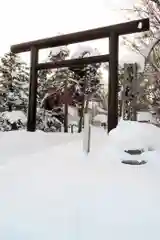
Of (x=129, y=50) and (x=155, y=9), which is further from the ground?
(x=155, y=9)

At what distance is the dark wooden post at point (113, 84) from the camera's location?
6828mm

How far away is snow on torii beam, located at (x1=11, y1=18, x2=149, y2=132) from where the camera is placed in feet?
22.1

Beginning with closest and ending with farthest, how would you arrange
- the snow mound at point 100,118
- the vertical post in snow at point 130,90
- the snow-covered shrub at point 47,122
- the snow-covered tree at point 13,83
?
1. the vertical post in snow at point 130,90
2. the snow-covered shrub at point 47,122
3. the snow-covered tree at point 13,83
4. the snow mound at point 100,118

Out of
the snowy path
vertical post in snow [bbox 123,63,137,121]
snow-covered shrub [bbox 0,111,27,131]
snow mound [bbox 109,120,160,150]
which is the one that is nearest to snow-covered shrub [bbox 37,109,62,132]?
snow-covered shrub [bbox 0,111,27,131]

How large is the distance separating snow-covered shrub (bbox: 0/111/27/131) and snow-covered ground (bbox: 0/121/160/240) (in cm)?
968

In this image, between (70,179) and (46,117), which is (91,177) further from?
(46,117)

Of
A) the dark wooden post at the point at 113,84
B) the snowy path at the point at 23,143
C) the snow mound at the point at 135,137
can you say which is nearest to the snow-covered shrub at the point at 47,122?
the snowy path at the point at 23,143

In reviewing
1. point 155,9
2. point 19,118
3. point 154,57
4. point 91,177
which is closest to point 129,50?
point 154,57

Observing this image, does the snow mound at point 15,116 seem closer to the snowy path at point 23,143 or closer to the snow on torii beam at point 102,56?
the snow on torii beam at point 102,56

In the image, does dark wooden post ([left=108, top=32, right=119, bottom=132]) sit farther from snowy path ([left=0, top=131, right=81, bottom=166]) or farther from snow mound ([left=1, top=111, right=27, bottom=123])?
snow mound ([left=1, top=111, right=27, bottom=123])

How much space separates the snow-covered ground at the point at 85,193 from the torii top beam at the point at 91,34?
2864 mm

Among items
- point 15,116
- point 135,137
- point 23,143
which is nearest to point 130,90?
point 15,116

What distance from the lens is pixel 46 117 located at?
16.0 meters

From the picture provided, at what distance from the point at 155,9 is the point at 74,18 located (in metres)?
4.55
